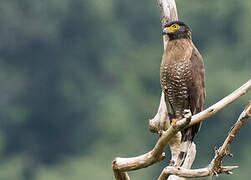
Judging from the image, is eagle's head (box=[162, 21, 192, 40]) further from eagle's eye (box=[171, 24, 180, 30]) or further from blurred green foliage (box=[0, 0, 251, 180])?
blurred green foliage (box=[0, 0, 251, 180])

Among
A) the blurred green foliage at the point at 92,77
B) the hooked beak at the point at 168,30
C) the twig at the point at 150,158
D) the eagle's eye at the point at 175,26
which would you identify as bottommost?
the twig at the point at 150,158

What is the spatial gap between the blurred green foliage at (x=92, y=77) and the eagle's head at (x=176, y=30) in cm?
2093

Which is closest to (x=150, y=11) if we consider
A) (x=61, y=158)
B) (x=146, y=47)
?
(x=146, y=47)

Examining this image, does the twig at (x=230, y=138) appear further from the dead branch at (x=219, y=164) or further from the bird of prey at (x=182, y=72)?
the bird of prey at (x=182, y=72)

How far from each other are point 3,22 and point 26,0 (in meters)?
2.19

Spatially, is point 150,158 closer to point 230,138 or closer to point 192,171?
point 192,171

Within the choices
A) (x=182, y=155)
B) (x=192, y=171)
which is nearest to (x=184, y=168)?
(x=192, y=171)

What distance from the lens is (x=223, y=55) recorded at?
118 feet

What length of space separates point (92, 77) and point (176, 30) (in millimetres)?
27920

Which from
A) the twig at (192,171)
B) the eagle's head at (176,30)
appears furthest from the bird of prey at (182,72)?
the twig at (192,171)

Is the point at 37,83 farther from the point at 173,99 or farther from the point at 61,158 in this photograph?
the point at 173,99

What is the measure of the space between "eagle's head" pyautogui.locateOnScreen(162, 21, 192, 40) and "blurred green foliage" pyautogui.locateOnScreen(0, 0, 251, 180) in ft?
68.7

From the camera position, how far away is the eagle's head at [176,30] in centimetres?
859

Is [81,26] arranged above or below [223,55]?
above
